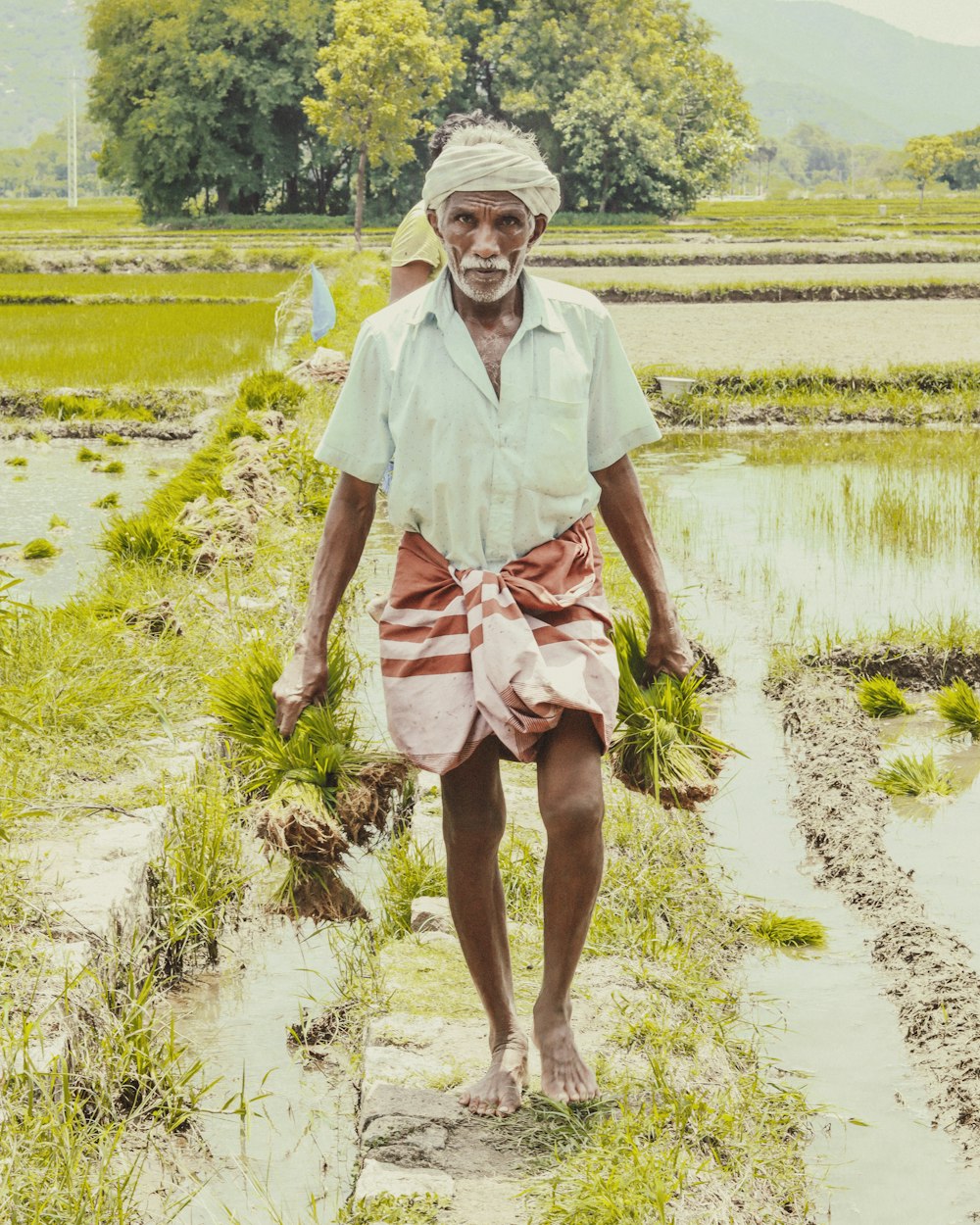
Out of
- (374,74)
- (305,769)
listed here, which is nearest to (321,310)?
(305,769)

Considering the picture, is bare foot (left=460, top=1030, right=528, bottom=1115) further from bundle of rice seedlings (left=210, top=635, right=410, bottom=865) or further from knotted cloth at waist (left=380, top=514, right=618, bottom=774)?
bundle of rice seedlings (left=210, top=635, right=410, bottom=865)

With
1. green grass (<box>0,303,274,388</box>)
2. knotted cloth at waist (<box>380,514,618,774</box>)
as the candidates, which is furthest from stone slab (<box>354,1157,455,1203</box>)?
green grass (<box>0,303,274,388</box>)

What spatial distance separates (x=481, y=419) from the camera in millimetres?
2115

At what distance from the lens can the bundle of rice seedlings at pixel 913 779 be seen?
4.05m

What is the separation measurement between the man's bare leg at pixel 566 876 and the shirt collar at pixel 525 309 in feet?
1.88

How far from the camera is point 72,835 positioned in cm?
315

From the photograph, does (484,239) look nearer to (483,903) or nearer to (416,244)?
(483,903)

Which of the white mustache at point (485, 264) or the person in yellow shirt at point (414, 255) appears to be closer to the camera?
the white mustache at point (485, 264)

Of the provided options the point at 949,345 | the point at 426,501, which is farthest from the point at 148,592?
the point at 949,345

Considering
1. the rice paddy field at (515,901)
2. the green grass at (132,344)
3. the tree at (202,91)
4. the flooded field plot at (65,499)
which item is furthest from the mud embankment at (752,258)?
the rice paddy field at (515,901)

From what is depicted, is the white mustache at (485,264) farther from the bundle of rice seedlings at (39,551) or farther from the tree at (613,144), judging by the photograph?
the tree at (613,144)

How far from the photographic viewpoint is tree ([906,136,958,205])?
275ft

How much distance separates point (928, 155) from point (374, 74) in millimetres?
57623

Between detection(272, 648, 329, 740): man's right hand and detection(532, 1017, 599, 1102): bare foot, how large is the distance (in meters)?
0.59
